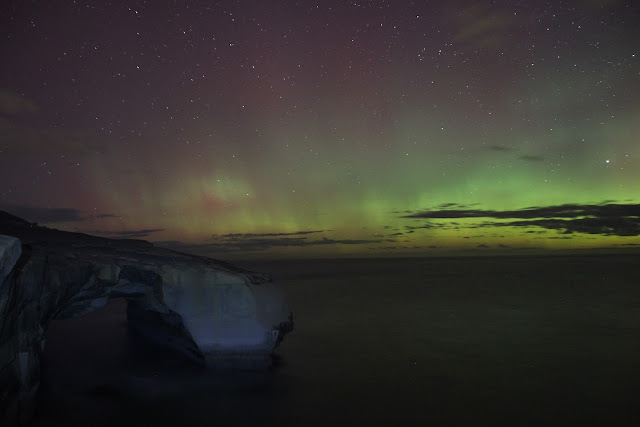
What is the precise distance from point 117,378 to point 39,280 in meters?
7.01

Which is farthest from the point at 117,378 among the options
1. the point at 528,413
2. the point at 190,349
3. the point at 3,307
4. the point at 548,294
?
the point at 548,294

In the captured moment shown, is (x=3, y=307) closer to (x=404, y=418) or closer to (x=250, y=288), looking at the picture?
(x=250, y=288)

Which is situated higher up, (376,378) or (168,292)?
(168,292)

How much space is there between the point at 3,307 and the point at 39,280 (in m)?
2.75

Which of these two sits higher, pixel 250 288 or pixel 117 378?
pixel 250 288

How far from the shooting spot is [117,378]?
1825 centimetres

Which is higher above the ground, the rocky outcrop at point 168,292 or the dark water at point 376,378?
the rocky outcrop at point 168,292

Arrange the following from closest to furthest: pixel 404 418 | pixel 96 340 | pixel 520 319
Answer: pixel 404 418 → pixel 96 340 → pixel 520 319

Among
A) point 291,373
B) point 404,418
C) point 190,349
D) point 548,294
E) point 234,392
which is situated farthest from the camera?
point 548,294

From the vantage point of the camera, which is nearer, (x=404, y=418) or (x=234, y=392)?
(x=404, y=418)

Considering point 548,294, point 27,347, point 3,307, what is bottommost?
point 548,294

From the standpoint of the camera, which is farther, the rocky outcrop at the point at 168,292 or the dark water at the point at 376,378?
the rocky outcrop at the point at 168,292

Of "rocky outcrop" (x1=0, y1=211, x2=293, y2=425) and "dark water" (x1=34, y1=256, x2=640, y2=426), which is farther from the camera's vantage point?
"rocky outcrop" (x1=0, y1=211, x2=293, y2=425)

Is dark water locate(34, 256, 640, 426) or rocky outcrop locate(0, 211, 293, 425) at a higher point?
rocky outcrop locate(0, 211, 293, 425)
